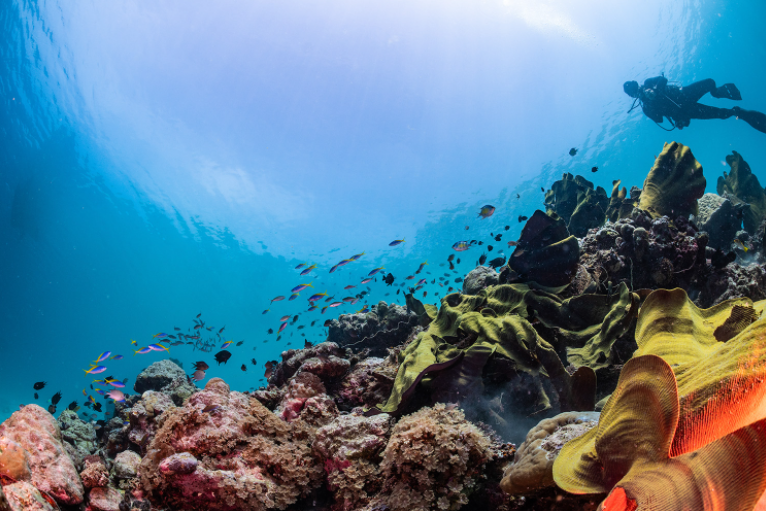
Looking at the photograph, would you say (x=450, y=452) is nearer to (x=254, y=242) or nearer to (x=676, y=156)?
(x=676, y=156)

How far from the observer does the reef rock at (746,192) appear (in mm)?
9953

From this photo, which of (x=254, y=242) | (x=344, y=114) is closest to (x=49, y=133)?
(x=254, y=242)

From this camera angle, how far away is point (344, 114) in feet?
151

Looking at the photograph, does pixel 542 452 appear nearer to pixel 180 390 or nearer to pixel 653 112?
pixel 180 390

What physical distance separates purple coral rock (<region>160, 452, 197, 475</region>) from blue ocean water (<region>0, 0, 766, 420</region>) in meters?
28.4

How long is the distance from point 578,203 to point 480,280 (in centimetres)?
508

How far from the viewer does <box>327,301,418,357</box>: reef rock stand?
8.66 m

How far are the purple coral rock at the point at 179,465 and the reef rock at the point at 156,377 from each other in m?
10.4

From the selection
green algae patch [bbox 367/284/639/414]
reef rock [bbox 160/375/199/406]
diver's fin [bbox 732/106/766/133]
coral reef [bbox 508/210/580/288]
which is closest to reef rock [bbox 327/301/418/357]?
green algae patch [bbox 367/284/639/414]

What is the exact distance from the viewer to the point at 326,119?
154 feet

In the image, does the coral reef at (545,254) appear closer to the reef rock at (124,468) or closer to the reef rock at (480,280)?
the reef rock at (480,280)

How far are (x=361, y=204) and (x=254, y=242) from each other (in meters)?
24.2

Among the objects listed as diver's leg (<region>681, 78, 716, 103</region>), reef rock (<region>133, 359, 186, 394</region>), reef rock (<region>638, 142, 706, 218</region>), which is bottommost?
reef rock (<region>638, 142, 706, 218</region>)

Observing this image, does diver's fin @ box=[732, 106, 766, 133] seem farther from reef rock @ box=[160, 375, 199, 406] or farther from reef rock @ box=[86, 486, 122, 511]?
reef rock @ box=[160, 375, 199, 406]
